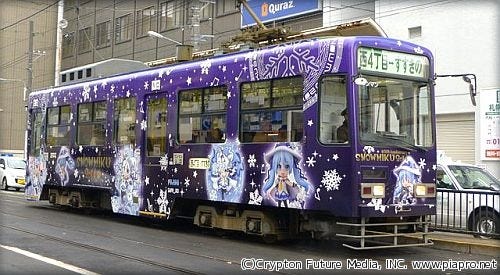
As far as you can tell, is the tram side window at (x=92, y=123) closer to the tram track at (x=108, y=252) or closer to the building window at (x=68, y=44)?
the tram track at (x=108, y=252)

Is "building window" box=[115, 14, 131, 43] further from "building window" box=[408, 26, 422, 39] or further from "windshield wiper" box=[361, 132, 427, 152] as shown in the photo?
"windshield wiper" box=[361, 132, 427, 152]

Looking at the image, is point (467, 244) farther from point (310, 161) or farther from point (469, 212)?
point (310, 161)

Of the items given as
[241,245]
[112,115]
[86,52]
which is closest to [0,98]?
[86,52]

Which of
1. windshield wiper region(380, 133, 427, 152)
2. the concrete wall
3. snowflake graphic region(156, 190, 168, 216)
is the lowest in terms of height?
snowflake graphic region(156, 190, 168, 216)

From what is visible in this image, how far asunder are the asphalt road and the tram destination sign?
297 centimetres

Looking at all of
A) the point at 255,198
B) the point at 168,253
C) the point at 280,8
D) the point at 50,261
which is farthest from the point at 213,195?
the point at 280,8

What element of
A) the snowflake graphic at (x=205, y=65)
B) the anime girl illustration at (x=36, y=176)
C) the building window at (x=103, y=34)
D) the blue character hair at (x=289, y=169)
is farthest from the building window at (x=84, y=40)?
the blue character hair at (x=289, y=169)

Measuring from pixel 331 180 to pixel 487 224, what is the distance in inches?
159

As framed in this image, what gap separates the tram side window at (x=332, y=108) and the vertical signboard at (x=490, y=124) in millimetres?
11526

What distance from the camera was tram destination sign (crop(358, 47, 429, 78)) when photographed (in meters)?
9.45

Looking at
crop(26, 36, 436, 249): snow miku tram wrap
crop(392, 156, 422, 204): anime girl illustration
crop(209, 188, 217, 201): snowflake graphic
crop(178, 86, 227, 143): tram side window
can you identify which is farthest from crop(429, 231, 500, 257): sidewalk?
crop(178, 86, 227, 143): tram side window

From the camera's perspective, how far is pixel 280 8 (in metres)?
28.1

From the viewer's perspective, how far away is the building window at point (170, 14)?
1460 inches

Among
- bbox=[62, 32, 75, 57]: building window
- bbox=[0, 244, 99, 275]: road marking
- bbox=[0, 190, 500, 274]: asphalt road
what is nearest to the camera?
bbox=[0, 244, 99, 275]: road marking
